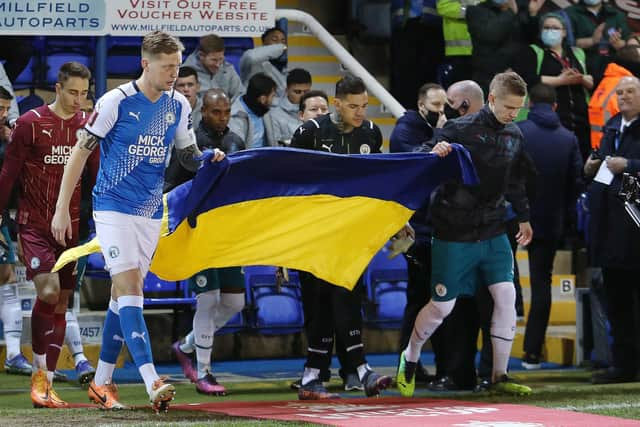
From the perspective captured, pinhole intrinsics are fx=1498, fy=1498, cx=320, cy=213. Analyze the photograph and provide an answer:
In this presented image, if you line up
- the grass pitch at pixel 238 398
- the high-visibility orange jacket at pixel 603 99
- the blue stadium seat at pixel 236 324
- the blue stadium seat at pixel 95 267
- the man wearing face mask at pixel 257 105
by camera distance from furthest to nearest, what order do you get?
the high-visibility orange jacket at pixel 603 99
the man wearing face mask at pixel 257 105
the blue stadium seat at pixel 95 267
the blue stadium seat at pixel 236 324
the grass pitch at pixel 238 398

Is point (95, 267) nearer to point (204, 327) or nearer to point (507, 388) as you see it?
point (204, 327)

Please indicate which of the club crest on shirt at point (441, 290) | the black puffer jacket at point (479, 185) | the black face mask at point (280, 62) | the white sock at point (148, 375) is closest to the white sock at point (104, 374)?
the white sock at point (148, 375)

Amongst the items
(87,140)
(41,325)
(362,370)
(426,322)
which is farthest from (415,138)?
(41,325)

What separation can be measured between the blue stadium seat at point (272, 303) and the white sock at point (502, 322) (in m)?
2.95

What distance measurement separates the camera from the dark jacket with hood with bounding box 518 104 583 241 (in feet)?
41.2

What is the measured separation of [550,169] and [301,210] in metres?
3.19

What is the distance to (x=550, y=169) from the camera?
41.3 ft

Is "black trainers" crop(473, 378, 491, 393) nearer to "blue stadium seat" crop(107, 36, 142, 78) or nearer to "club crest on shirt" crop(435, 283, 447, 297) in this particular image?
"club crest on shirt" crop(435, 283, 447, 297)

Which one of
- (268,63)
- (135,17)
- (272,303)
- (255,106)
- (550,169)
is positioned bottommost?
(272,303)

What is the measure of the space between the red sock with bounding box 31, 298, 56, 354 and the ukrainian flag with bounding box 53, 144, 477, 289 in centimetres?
81

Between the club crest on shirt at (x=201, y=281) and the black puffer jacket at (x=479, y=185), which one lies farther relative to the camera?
the club crest on shirt at (x=201, y=281)

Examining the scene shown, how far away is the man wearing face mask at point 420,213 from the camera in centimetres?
1095

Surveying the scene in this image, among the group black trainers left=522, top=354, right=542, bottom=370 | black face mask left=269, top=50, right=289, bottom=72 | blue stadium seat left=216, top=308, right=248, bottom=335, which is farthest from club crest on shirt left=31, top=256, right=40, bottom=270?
black face mask left=269, top=50, right=289, bottom=72

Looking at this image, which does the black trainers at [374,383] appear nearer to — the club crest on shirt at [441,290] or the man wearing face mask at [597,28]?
the club crest on shirt at [441,290]
